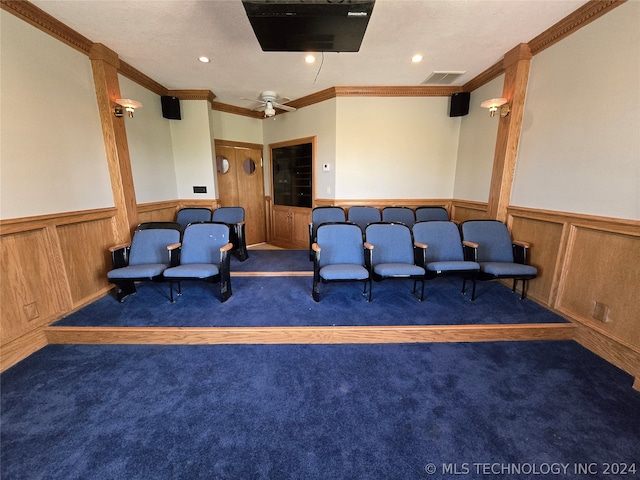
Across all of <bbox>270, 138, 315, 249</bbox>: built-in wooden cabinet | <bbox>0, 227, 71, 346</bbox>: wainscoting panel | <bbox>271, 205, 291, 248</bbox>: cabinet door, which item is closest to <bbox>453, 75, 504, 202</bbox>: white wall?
<bbox>270, 138, 315, 249</bbox>: built-in wooden cabinet

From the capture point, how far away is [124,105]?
10.5ft

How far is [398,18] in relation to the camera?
2.48m

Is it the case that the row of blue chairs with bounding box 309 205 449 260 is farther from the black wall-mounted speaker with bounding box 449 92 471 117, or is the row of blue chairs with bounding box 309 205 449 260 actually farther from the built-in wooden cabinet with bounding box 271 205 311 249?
the black wall-mounted speaker with bounding box 449 92 471 117

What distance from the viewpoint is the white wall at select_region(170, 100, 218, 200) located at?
4.66 metres

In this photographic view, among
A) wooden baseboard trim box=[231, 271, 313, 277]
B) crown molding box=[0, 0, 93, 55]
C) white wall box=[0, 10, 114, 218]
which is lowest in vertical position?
wooden baseboard trim box=[231, 271, 313, 277]

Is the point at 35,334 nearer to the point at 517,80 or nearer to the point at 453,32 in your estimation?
the point at 453,32

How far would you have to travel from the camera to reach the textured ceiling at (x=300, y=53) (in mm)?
2332

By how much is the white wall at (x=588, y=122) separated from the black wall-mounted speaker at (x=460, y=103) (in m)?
1.29

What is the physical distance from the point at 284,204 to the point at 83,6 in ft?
13.4

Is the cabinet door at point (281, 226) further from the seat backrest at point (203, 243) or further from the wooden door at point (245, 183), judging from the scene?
the seat backrest at point (203, 243)

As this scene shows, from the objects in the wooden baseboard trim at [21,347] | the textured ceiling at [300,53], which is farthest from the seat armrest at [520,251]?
the wooden baseboard trim at [21,347]

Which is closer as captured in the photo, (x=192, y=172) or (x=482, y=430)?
(x=482, y=430)

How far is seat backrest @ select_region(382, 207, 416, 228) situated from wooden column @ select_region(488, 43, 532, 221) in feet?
3.87

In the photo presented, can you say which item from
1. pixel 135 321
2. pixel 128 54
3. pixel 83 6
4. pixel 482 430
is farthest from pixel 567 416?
pixel 128 54
